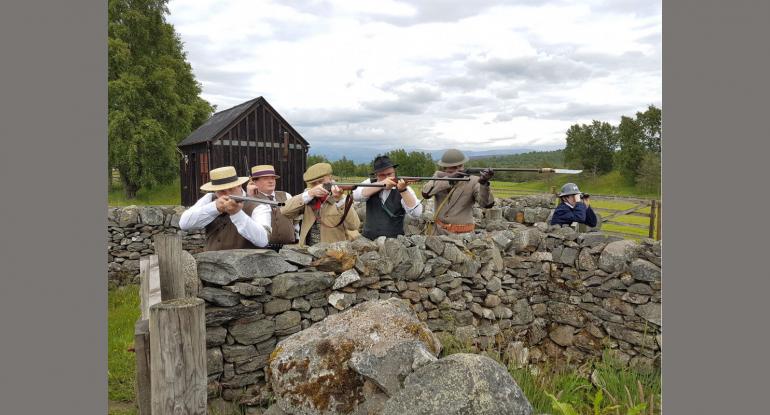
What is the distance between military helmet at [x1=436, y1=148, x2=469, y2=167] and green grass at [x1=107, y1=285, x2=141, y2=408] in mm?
4328

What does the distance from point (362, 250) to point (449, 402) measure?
252cm

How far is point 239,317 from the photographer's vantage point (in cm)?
383

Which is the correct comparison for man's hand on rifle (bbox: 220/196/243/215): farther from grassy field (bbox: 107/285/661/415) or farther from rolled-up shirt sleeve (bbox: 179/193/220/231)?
grassy field (bbox: 107/285/661/415)

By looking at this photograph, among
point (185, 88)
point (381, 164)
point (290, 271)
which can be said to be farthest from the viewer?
point (185, 88)

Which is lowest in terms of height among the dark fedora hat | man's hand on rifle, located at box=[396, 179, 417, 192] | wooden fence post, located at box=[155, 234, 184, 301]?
wooden fence post, located at box=[155, 234, 184, 301]

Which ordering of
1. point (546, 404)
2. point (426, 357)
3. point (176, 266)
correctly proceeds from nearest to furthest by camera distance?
point (426, 357) < point (176, 266) < point (546, 404)

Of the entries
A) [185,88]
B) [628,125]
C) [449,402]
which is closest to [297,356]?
[449,402]

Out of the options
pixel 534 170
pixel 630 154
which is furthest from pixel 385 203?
pixel 630 154

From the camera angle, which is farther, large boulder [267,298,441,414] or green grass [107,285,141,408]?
green grass [107,285,141,408]

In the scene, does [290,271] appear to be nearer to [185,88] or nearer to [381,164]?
[381,164]

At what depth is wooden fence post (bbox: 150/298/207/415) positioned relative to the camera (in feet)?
7.66

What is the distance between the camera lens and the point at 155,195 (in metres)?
20.4

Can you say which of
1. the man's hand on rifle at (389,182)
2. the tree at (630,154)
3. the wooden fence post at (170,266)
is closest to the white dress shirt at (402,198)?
the man's hand on rifle at (389,182)

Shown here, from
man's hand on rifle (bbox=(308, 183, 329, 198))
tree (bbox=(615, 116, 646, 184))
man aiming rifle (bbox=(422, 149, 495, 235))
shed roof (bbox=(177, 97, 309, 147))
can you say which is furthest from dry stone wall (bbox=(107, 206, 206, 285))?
tree (bbox=(615, 116, 646, 184))
